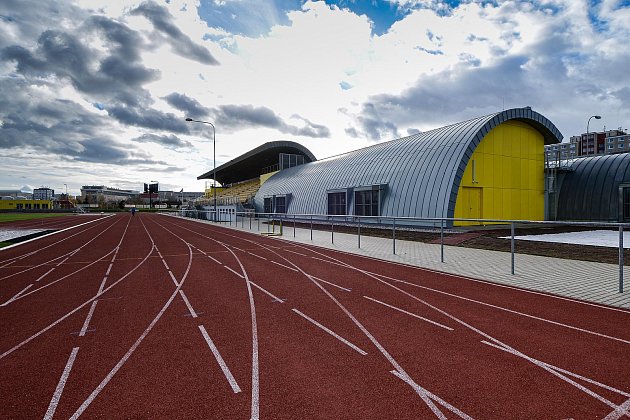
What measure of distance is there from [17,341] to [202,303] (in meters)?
2.82

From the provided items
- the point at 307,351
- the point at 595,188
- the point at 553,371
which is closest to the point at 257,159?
the point at 595,188

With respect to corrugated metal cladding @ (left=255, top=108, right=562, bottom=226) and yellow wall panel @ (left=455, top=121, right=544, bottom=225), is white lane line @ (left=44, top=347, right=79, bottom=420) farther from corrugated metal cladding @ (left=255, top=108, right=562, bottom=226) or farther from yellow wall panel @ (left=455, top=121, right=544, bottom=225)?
yellow wall panel @ (left=455, top=121, right=544, bottom=225)

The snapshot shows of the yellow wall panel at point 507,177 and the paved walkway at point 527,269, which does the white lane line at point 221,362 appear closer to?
the paved walkway at point 527,269

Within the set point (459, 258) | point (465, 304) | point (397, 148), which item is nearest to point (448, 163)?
point (397, 148)

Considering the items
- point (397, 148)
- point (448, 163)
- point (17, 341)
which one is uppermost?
point (397, 148)

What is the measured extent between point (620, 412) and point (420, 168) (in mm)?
19521

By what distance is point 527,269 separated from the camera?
33.0ft

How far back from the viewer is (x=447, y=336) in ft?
17.0

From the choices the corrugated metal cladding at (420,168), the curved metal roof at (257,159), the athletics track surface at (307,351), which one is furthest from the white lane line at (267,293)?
the curved metal roof at (257,159)

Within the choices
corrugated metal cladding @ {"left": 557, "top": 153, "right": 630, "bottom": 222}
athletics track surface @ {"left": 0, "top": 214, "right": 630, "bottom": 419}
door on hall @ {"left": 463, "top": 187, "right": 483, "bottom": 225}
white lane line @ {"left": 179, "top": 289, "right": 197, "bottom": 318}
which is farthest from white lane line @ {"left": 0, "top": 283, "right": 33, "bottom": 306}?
corrugated metal cladding @ {"left": 557, "top": 153, "right": 630, "bottom": 222}

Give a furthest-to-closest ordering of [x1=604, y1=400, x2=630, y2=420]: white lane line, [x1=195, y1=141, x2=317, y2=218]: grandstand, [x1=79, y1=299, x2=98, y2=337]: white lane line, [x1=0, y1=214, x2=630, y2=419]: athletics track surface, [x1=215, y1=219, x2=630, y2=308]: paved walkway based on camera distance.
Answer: [x1=195, y1=141, x2=317, y2=218]: grandstand < [x1=215, y1=219, x2=630, y2=308]: paved walkway < [x1=79, y1=299, x2=98, y2=337]: white lane line < [x1=0, y1=214, x2=630, y2=419]: athletics track surface < [x1=604, y1=400, x2=630, y2=420]: white lane line

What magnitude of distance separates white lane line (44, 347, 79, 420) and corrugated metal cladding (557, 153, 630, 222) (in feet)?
99.3

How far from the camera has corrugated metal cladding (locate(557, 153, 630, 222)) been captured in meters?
23.7

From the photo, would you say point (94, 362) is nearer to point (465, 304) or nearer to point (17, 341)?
point (17, 341)
